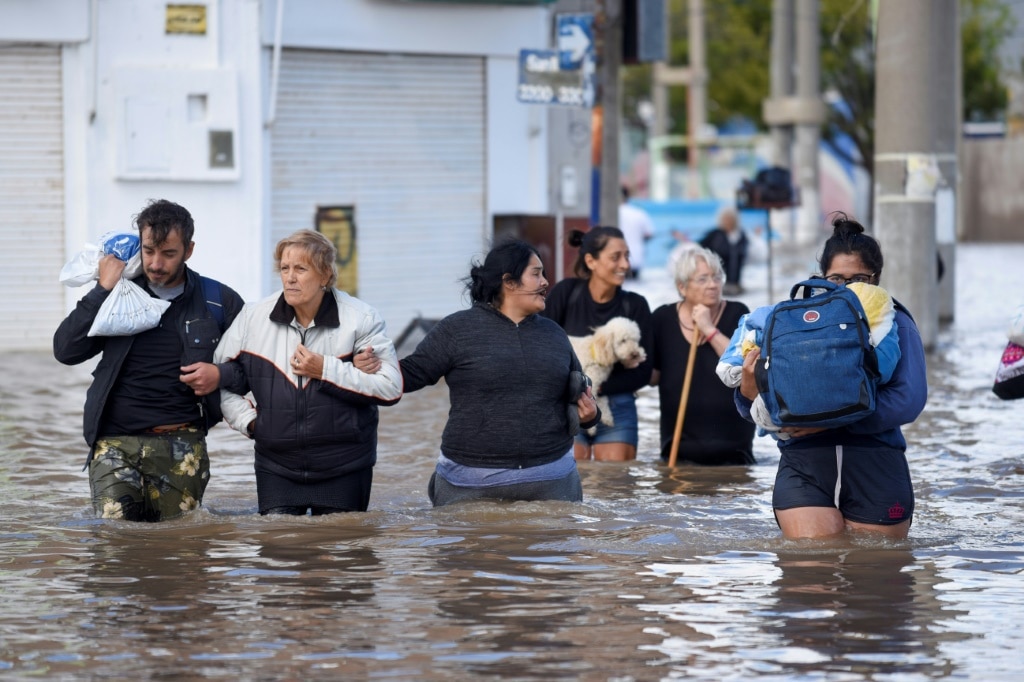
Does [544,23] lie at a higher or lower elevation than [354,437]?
higher

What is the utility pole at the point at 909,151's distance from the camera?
16.0 m

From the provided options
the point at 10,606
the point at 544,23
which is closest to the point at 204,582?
the point at 10,606

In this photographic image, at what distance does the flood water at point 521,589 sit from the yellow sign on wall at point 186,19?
275 inches

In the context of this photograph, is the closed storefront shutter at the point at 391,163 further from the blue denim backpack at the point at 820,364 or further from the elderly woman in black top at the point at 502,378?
the blue denim backpack at the point at 820,364

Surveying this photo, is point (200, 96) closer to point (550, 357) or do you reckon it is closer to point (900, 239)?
point (900, 239)

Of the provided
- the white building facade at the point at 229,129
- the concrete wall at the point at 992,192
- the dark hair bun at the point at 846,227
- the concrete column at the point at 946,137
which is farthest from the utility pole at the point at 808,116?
the dark hair bun at the point at 846,227

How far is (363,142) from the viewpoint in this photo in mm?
17297

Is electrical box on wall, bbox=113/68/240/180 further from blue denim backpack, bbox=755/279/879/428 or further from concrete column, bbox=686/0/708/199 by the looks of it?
concrete column, bbox=686/0/708/199

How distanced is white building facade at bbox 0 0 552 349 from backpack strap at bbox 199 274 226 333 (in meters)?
7.89

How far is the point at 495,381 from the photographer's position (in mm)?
7574

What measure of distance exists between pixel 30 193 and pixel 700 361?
8.59 metres

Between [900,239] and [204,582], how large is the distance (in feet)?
36.2

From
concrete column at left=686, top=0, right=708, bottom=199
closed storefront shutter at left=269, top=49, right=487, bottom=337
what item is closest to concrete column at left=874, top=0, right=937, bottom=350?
closed storefront shutter at left=269, top=49, right=487, bottom=337

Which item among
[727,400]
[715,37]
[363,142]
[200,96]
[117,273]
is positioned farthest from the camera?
[715,37]
